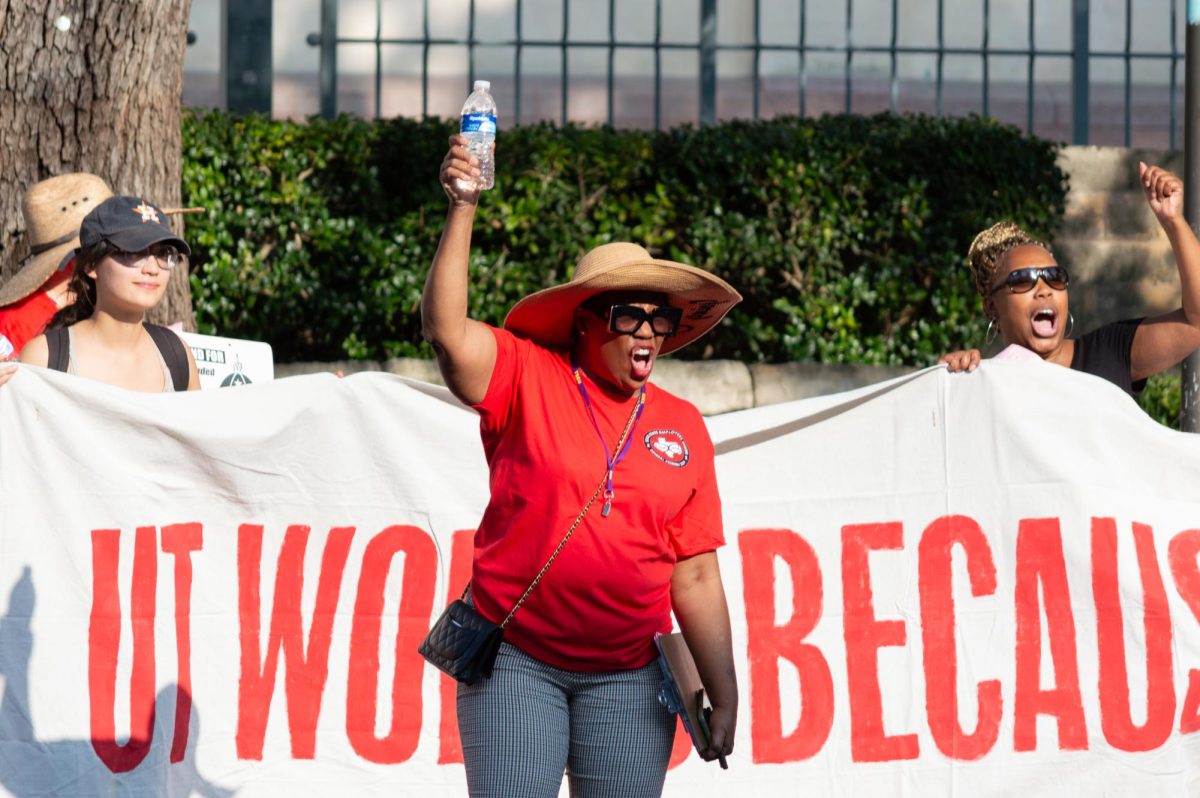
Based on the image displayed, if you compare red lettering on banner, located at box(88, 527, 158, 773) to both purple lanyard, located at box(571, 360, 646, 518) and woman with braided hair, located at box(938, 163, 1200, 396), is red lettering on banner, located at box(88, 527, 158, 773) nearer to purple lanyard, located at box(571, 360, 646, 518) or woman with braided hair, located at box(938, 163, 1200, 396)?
purple lanyard, located at box(571, 360, 646, 518)

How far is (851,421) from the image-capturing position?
18.3ft

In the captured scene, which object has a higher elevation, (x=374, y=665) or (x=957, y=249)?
(x=957, y=249)

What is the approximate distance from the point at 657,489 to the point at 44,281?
7.65ft

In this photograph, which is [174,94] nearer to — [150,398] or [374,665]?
[150,398]

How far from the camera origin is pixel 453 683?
17.7 ft

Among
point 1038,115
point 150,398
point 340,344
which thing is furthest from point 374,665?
point 1038,115

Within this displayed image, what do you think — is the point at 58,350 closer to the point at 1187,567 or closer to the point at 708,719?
the point at 708,719

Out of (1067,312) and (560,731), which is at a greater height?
(1067,312)

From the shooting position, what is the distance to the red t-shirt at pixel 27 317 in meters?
5.30

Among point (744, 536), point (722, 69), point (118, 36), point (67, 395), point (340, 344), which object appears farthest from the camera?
point (722, 69)

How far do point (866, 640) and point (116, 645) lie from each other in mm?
2263

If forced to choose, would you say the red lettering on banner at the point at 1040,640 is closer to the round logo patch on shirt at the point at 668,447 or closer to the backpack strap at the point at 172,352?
the round logo patch on shirt at the point at 668,447

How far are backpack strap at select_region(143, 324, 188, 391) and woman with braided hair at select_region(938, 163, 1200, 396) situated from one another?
2356 mm

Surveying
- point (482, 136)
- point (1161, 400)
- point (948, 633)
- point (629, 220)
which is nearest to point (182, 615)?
point (482, 136)
